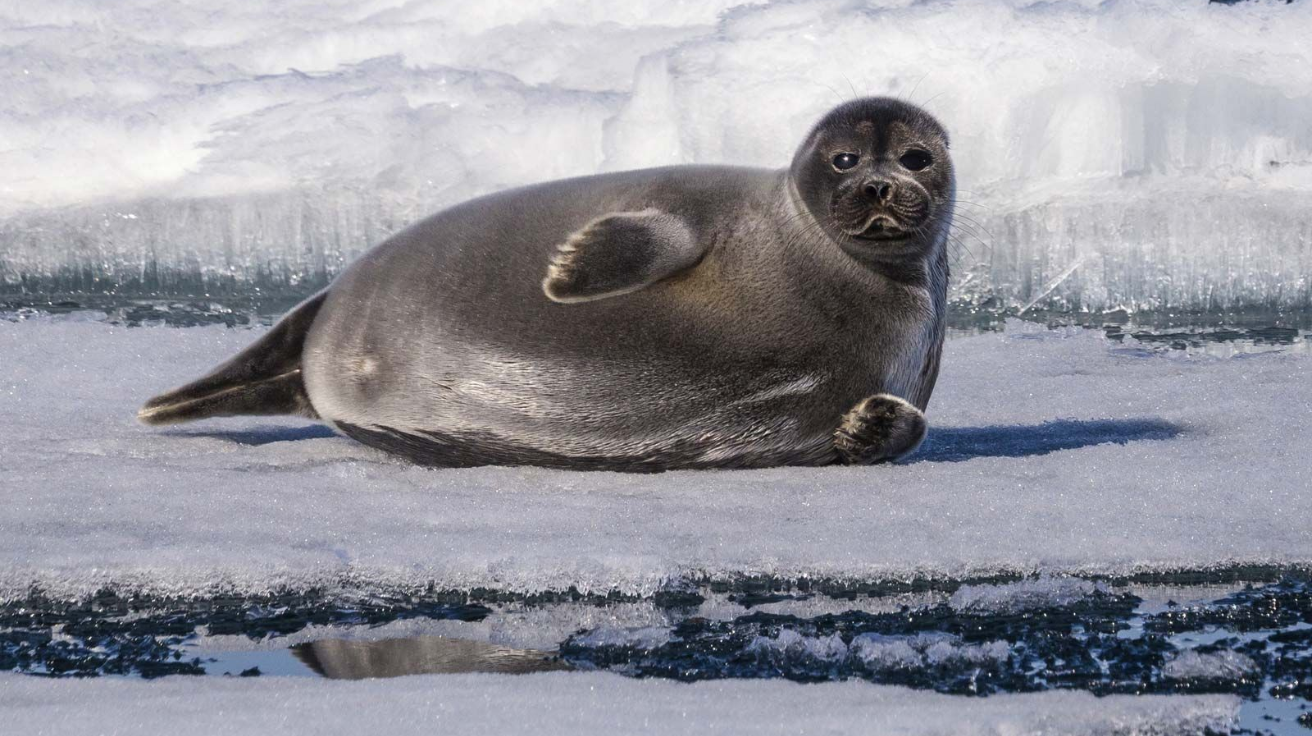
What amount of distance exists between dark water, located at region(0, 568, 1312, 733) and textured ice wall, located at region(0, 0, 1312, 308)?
3.95 metres

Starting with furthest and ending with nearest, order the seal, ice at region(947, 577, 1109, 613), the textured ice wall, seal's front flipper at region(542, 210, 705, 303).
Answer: the textured ice wall < the seal < seal's front flipper at region(542, 210, 705, 303) < ice at region(947, 577, 1109, 613)

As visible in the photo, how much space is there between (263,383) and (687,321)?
4.00 feet

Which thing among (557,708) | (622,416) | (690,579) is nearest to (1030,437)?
(622,416)

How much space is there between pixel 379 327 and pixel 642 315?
26.9 inches

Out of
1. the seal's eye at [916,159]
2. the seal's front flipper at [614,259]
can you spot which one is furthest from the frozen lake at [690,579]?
the seal's eye at [916,159]

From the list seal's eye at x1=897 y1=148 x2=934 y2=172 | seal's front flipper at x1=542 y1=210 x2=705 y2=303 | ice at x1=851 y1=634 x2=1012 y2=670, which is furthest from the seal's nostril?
ice at x1=851 y1=634 x2=1012 y2=670

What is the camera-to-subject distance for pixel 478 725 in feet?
6.48

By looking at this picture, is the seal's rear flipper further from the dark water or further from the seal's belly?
the dark water

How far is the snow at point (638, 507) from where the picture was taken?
2.69 meters

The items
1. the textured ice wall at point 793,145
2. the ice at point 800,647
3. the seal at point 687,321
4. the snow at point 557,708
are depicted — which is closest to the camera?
the snow at point 557,708

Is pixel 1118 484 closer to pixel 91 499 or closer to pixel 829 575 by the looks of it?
pixel 829 575

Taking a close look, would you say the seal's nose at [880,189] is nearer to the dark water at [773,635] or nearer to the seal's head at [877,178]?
the seal's head at [877,178]

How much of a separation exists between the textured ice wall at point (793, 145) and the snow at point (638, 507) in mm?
2075

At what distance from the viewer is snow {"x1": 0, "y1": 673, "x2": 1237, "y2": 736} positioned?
198cm
